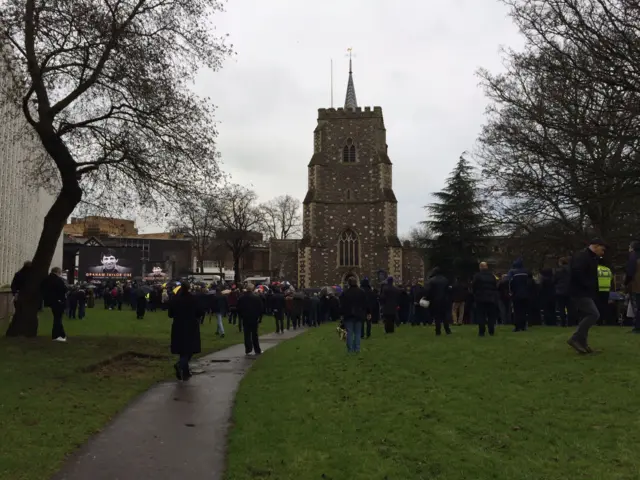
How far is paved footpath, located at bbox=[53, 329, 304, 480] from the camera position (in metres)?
5.61

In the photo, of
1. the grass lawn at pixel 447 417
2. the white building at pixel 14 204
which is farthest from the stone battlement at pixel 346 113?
the grass lawn at pixel 447 417

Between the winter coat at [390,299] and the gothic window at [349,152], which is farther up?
the gothic window at [349,152]

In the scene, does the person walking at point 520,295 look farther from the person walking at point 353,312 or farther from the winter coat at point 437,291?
the person walking at point 353,312

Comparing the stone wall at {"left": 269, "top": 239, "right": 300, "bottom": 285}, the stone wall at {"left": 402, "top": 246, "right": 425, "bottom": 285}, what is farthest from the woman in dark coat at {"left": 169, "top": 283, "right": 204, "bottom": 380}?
the stone wall at {"left": 269, "top": 239, "right": 300, "bottom": 285}

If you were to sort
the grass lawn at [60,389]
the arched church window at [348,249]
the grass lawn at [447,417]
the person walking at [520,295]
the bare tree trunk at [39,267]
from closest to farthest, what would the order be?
1. the grass lawn at [447,417]
2. the grass lawn at [60,389]
3. the bare tree trunk at [39,267]
4. the person walking at [520,295]
5. the arched church window at [348,249]

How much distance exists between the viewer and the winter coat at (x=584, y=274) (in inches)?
391

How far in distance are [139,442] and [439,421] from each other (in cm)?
336

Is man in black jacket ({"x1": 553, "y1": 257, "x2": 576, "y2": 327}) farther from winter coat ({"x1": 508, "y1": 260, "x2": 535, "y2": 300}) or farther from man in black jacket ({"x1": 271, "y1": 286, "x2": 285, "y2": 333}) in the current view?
man in black jacket ({"x1": 271, "y1": 286, "x2": 285, "y2": 333})

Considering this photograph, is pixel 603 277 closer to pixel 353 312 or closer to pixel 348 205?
pixel 353 312

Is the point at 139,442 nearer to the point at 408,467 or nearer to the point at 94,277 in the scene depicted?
the point at 408,467

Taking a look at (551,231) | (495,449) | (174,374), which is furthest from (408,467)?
(551,231)

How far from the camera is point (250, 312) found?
47.3 feet

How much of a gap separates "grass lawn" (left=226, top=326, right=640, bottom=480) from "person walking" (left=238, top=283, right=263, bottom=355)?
293 cm

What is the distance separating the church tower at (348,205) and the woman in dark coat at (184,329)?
43757 millimetres
